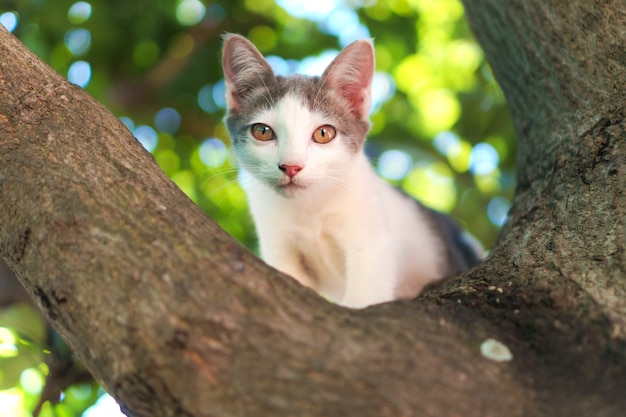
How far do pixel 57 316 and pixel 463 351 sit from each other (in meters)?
1.14

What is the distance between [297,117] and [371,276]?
84cm

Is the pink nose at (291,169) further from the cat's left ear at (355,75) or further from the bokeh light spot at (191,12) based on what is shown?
the bokeh light spot at (191,12)

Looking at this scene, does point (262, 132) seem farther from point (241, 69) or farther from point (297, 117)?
point (241, 69)

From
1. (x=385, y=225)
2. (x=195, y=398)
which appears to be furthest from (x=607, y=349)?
(x=385, y=225)

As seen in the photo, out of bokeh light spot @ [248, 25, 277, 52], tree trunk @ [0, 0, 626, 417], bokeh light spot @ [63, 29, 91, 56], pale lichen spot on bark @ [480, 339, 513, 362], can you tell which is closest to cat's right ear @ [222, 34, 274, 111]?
tree trunk @ [0, 0, 626, 417]

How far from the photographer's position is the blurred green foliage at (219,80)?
457 centimetres

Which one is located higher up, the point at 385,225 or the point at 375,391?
the point at 385,225

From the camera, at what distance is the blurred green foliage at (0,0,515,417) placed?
4566 mm

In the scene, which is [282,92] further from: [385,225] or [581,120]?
[581,120]

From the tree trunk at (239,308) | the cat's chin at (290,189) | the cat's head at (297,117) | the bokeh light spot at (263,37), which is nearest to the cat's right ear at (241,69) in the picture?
the cat's head at (297,117)

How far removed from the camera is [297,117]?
10.5ft

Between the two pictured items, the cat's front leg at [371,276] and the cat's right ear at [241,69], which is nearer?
the cat's front leg at [371,276]

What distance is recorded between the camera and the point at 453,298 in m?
2.19

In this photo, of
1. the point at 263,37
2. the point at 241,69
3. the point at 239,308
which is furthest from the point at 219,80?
the point at 239,308
